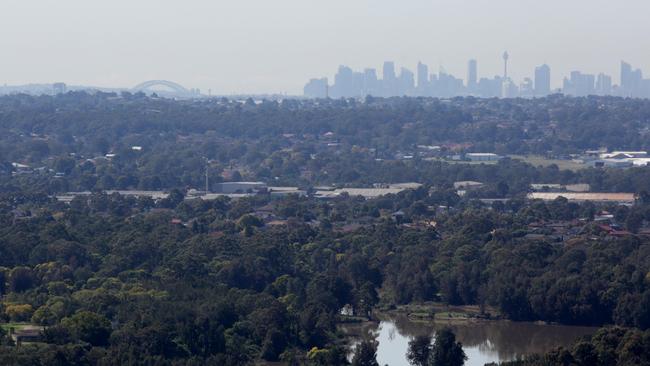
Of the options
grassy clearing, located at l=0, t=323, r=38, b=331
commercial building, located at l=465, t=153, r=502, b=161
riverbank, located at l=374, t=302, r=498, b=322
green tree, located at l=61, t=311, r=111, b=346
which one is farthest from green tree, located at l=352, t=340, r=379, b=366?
commercial building, located at l=465, t=153, r=502, b=161

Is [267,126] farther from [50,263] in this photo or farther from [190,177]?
[50,263]

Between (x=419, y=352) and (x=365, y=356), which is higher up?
(x=365, y=356)

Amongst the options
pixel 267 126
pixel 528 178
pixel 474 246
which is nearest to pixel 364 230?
pixel 474 246

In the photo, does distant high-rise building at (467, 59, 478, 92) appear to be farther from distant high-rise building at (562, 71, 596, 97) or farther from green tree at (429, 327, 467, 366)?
green tree at (429, 327, 467, 366)

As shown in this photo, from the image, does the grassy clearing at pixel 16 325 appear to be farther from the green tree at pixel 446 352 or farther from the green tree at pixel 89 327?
the green tree at pixel 446 352

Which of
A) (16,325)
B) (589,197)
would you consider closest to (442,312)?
(16,325)

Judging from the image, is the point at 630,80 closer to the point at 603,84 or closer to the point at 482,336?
the point at 603,84

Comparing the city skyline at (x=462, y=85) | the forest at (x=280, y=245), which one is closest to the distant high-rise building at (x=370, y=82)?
the city skyline at (x=462, y=85)
